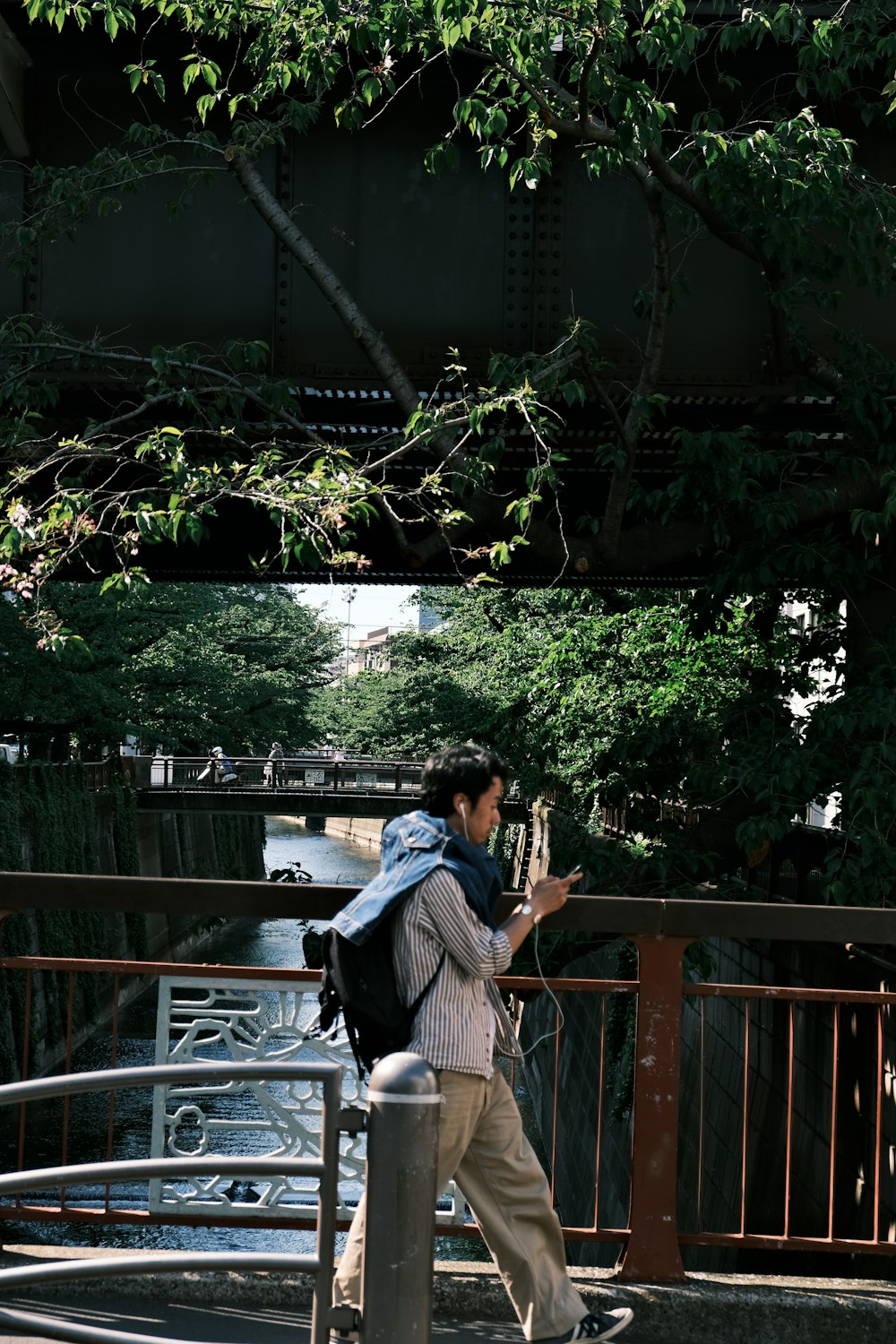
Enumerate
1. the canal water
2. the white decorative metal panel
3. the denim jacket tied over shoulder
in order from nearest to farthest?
the denim jacket tied over shoulder
the white decorative metal panel
the canal water

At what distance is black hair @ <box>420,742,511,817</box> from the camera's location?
397 cm

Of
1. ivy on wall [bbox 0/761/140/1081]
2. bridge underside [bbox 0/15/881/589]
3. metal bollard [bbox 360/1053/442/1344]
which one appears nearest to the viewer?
metal bollard [bbox 360/1053/442/1344]

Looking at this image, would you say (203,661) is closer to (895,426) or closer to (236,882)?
(895,426)

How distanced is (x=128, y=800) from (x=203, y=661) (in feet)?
14.6

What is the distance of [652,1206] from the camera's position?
4711 millimetres

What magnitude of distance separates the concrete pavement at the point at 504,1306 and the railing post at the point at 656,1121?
11 centimetres

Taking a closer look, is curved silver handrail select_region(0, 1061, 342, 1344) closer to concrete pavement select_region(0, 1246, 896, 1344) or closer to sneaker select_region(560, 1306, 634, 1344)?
sneaker select_region(560, 1306, 634, 1344)

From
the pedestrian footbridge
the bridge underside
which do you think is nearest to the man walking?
the bridge underside

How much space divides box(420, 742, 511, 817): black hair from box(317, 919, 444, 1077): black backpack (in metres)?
0.38

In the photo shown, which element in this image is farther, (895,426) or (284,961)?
(284,961)

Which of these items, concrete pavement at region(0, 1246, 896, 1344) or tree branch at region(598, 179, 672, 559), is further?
tree branch at region(598, 179, 672, 559)

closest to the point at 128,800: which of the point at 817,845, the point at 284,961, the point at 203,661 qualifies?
the point at 203,661

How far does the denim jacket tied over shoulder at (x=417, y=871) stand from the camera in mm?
3781

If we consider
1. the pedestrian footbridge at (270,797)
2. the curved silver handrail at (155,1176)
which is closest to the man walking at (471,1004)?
the curved silver handrail at (155,1176)
